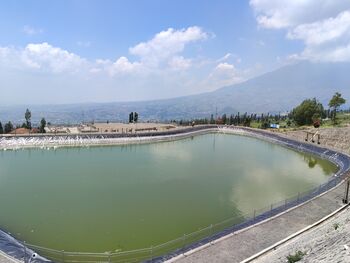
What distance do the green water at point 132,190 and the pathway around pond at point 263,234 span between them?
2715 mm

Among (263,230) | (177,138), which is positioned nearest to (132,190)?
(263,230)

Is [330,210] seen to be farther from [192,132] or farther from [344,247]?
[192,132]

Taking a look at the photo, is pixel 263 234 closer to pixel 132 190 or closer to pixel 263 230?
pixel 263 230

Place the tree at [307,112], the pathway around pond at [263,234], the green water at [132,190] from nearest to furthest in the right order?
the pathway around pond at [263,234] < the green water at [132,190] < the tree at [307,112]

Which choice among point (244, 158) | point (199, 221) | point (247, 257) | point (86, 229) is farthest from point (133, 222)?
point (244, 158)

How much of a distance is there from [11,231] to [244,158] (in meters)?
26.3

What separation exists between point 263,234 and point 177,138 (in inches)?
1503

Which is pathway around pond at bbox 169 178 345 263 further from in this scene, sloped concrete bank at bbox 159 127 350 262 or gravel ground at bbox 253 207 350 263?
gravel ground at bbox 253 207 350 263

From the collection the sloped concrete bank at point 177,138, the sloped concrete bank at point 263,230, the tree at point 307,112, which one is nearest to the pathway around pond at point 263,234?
the sloped concrete bank at point 263,230

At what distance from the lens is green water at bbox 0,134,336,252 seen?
16.9m

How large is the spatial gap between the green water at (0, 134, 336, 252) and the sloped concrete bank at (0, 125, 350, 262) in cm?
163

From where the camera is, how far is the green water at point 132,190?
55.4 feet

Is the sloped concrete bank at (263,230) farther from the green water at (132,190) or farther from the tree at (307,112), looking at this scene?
the tree at (307,112)

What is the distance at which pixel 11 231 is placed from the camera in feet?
55.5
